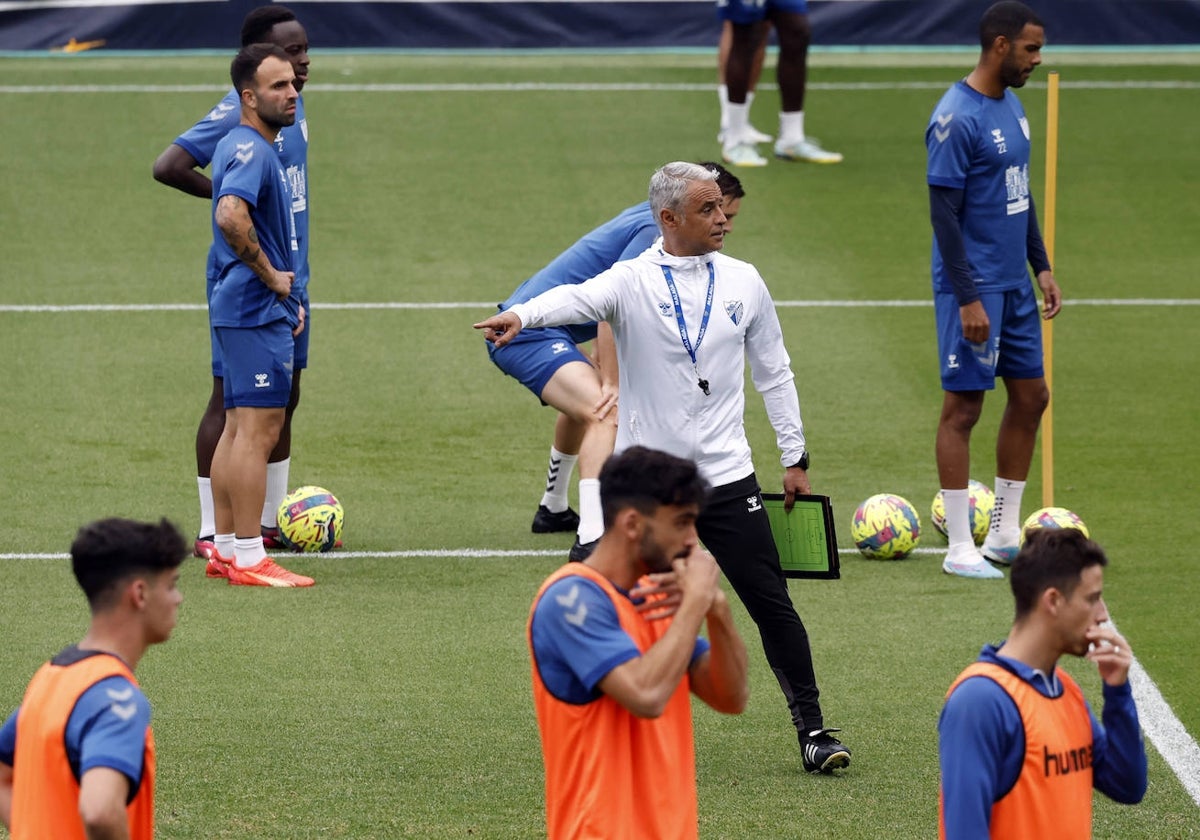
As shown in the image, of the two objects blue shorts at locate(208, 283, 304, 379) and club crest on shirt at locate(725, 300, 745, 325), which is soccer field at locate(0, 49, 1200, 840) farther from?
club crest on shirt at locate(725, 300, 745, 325)

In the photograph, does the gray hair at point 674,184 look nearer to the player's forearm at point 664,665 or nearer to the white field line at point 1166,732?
the player's forearm at point 664,665

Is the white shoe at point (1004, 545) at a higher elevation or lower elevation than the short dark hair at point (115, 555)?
lower

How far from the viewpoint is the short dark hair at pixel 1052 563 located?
13.5ft

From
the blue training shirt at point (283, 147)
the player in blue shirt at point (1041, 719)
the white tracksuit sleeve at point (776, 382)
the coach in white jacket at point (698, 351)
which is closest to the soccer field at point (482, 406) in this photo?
the coach in white jacket at point (698, 351)

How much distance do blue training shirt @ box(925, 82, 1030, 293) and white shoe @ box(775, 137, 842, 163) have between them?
872 centimetres

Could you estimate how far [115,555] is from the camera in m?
3.92

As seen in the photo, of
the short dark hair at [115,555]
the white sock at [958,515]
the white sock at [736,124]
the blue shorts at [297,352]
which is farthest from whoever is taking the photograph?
the white sock at [736,124]

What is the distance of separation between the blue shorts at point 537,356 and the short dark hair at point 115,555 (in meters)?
4.52

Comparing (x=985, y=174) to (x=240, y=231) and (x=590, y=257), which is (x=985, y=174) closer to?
(x=590, y=257)

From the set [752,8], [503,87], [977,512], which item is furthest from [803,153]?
[977,512]

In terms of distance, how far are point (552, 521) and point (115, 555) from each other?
5875 mm

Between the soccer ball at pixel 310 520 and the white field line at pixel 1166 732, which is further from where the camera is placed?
the soccer ball at pixel 310 520

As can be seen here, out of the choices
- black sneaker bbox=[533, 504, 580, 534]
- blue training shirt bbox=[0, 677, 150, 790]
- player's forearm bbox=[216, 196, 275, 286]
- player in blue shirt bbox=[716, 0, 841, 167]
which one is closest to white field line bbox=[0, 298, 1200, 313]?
player in blue shirt bbox=[716, 0, 841, 167]

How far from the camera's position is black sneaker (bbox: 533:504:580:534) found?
9.73 metres
